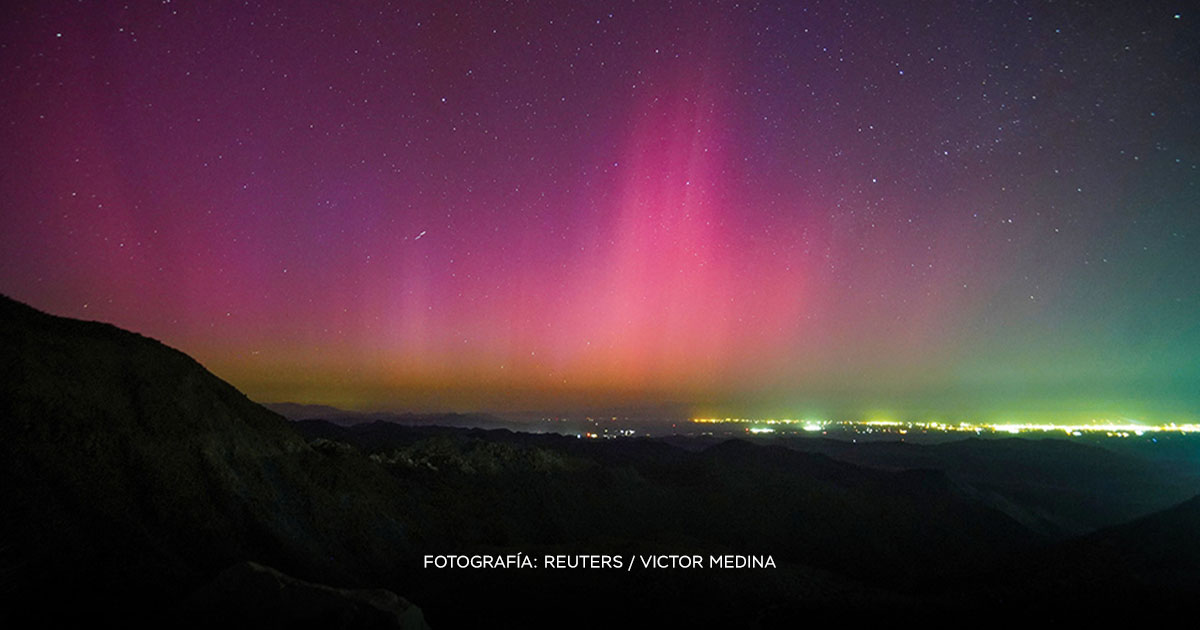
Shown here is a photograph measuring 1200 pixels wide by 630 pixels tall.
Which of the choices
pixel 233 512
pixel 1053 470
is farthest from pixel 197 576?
pixel 1053 470

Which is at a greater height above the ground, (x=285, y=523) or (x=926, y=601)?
(x=285, y=523)

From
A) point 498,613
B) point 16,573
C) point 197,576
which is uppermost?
point 16,573

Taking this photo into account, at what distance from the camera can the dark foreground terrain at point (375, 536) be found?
16.0m

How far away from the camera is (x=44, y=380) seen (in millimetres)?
20422

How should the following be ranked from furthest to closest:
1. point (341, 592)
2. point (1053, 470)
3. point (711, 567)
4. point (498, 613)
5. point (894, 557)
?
point (1053, 470), point (894, 557), point (711, 567), point (498, 613), point (341, 592)

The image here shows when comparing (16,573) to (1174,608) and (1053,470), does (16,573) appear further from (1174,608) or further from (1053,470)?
(1053,470)

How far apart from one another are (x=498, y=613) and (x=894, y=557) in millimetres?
28799

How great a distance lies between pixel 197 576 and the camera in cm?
1842

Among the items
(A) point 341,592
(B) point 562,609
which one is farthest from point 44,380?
(B) point 562,609

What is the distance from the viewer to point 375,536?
2595 cm

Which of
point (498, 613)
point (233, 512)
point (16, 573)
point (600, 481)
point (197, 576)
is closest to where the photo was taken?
point (16, 573)

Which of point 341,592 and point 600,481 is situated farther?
point 600,481

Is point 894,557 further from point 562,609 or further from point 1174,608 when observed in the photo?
point 562,609

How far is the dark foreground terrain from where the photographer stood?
16.0 metres
